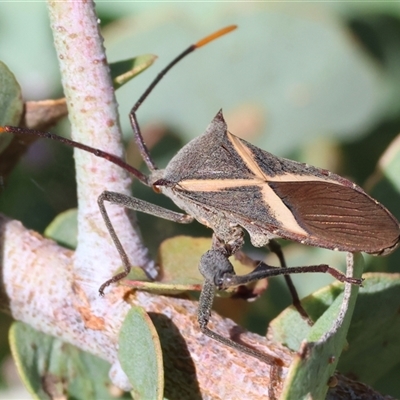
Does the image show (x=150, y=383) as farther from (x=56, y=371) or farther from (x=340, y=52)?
(x=340, y=52)

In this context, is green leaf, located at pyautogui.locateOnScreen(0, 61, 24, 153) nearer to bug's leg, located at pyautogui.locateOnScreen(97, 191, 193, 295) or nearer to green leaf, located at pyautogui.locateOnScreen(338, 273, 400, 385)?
bug's leg, located at pyautogui.locateOnScreen(97, 191, 193, 295)

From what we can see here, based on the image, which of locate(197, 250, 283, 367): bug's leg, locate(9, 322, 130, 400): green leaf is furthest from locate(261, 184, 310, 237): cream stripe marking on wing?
locate(9, 322, 130, 400): green leaf

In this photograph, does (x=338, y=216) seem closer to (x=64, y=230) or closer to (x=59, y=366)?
(x=64, y=230)

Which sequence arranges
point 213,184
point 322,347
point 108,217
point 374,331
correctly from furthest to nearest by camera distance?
point 213,184
point 108,217
point 374,331
point 322,347

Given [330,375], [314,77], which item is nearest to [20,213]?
[330,375]

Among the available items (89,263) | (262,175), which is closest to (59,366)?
(89,263)

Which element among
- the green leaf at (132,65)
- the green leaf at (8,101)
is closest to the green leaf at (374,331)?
the green leaf at (132,65)
